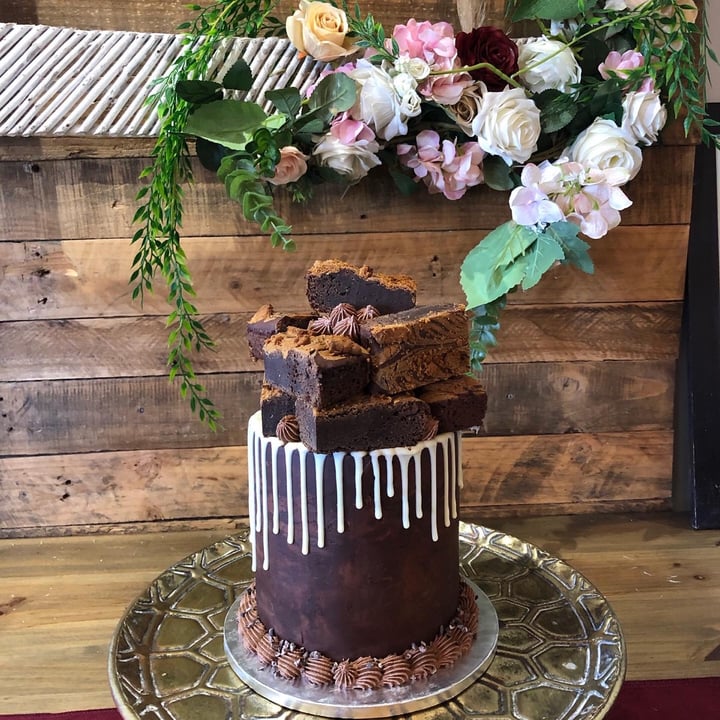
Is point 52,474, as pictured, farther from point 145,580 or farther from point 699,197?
point 699,197

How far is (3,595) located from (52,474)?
0.27 meters

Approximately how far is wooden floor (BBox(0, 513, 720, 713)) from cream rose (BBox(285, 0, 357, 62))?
1045mm

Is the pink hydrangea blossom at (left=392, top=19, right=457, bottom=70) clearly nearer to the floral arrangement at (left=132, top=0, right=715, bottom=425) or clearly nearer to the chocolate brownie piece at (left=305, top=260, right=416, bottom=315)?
the floral arrangement at (left=132, top=0, right=715, bottom=425)

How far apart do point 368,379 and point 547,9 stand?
870 millimetres

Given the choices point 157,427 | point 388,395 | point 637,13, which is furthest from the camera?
point 157,427

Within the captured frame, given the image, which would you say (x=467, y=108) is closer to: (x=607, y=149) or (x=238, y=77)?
(x=607, y=149)

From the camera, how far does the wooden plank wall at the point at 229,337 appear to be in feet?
4.88

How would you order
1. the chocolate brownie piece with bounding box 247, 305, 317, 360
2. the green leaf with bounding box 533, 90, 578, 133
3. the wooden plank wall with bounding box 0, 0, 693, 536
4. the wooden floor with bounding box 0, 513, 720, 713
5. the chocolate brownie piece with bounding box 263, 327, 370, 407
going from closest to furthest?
the chocolate brownie piece with bounding box 263, 327, 370, 407, the chocolate brownie piece with bounding box 247, 305, 317, 360, the wooden floor with bounding box 0, 513, 720, 713, the green leaf with bounding box 533, 90, 578, 133, the wooden plank wall with bounding box 0, 0, 693, 536

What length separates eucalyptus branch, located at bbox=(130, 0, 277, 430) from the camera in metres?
1.31

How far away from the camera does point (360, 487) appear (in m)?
0.98

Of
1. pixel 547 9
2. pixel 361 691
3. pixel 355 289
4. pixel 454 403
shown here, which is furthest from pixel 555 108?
pixel 361 691

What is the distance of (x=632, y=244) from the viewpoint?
1.57 m

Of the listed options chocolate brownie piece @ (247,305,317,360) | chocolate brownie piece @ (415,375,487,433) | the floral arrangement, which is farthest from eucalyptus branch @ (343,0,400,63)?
chocolate brownie piece @ (415,375,487,433)

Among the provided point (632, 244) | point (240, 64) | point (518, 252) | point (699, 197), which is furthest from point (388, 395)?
point (699, 197)
